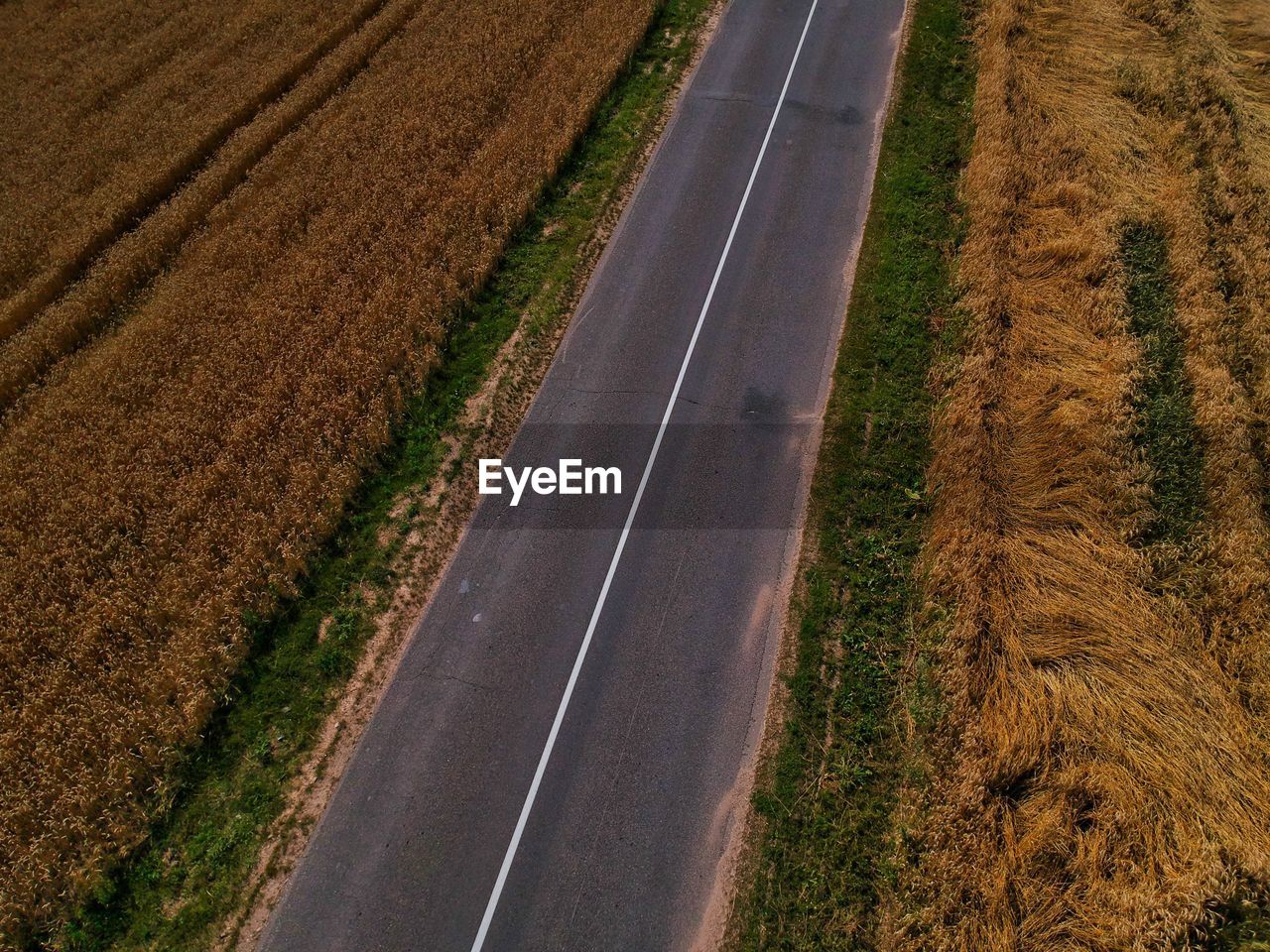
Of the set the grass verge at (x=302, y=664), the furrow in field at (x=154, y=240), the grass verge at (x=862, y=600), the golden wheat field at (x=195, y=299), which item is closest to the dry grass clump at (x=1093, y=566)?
the grass verge at (x=862, y=600)

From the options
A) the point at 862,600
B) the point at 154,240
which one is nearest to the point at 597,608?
the point at 862,600

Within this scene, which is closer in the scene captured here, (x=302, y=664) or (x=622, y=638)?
(x=302, y=664)

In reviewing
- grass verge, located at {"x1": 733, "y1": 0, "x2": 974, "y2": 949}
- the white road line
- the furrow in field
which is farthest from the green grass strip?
the furrow in field

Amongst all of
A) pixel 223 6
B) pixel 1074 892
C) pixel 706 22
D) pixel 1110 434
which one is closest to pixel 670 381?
pixel 1110 434

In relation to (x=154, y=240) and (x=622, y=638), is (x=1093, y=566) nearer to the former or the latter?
(x=622, y=638)

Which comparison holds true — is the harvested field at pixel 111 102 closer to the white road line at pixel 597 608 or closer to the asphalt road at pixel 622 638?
the asphalt road at pixel 622 638

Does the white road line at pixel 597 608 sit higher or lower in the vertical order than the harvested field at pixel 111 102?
lower

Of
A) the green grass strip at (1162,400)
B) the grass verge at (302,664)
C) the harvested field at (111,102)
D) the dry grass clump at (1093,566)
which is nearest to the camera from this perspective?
the dry grass clump at (1093,566)
